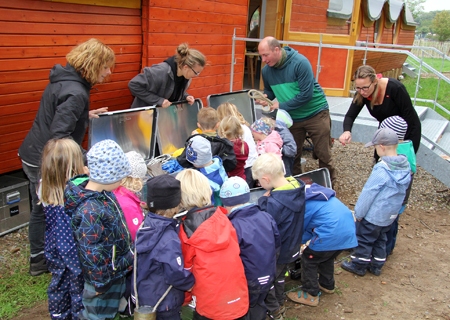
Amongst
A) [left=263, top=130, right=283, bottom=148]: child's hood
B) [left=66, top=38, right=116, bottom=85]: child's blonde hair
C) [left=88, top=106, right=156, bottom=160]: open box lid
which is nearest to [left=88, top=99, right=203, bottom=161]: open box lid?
[left=88, top=106, right=156, bottom=160]: open box lid

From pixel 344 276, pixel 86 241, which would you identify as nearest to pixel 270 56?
pixel 344 276

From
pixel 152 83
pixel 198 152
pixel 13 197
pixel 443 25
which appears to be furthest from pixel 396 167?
pixel 443 25

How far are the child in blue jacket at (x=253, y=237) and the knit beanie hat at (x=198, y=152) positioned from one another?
671 mm

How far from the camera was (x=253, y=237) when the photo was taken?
2.83 meters

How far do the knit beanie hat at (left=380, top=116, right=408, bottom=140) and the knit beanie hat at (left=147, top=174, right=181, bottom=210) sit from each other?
273 cm

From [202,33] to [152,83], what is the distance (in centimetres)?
223

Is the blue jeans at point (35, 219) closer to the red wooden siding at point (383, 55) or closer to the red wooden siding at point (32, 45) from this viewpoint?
the red wooden siding at point (32, 45)

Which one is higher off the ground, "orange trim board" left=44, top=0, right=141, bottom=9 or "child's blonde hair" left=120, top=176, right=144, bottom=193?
"orange trim board" left=44, top=0, right=141, bottom=9

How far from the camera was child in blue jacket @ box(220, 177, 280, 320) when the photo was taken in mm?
2838

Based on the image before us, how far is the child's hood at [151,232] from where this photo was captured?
255 cm

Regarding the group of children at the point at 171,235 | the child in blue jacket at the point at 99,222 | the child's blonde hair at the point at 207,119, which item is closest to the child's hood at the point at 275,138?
the child's blonde hair at the point at 207,119

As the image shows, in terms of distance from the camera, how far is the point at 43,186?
2.85m

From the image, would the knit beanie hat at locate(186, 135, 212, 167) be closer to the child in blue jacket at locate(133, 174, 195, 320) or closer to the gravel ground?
the child in blue jacket at locate(133, 174, 195, 320)

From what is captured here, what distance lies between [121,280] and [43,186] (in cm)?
80
